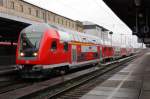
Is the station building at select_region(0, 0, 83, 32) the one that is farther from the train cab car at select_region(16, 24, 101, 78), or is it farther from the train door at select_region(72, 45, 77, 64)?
the train cab car at select_region(16, 24, 101, 78)

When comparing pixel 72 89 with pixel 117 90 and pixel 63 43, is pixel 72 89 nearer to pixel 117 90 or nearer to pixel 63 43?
pixel 117 90

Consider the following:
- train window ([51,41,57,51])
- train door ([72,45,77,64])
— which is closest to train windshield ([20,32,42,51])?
train window ([51,41,57,51])

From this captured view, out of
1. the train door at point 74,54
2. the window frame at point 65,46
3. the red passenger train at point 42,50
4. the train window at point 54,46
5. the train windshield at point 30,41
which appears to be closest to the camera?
the red passenger train at point 42,50

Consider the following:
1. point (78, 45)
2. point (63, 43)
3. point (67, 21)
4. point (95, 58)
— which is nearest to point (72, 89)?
point (63, 43)

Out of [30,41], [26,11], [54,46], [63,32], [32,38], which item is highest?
[26,11]

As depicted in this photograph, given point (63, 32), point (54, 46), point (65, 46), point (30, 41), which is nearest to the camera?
point (30, 41)

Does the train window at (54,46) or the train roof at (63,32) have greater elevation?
the train roof at (63,32)

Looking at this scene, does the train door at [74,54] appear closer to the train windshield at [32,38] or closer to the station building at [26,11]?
the train windshield at [32,38]

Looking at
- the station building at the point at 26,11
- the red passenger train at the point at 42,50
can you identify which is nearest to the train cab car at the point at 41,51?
the red passenger train at the point at 42,50

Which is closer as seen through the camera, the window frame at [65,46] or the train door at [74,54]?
the window frame at [65,46]

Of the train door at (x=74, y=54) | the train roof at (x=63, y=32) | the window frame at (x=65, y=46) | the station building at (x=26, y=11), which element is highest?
the station building at (x=26, y=11)

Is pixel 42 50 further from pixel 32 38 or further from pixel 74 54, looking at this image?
pixel 74 54

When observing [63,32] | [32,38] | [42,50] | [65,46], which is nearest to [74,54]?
[65,46]

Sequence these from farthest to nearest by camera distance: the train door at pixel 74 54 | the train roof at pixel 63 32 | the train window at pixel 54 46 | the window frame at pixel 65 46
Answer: the train door at pixel 74 54 < the window frame at pixel 65 46 < the train roof at pixel 63 32 < the train window at pixel 54 46
